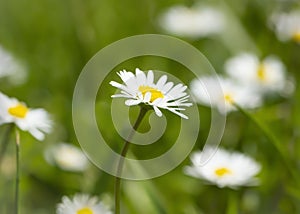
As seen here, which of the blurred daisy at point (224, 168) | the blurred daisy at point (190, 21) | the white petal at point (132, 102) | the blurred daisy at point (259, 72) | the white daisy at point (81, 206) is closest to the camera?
the white petal at point (132, 102)

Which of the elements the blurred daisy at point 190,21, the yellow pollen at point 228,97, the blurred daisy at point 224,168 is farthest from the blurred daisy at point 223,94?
the blurred daisy at point 190,21

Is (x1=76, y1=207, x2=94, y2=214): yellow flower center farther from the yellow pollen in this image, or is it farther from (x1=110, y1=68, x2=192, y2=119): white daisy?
the yellow pollen

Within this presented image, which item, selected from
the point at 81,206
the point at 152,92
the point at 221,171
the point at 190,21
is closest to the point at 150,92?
the point at 152,92

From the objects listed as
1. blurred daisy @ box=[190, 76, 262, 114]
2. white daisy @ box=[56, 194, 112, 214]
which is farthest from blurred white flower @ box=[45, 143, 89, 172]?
white daisy @ box=[56, 194, 112, 214]

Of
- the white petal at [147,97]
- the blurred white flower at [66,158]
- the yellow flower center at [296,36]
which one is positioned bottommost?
the white petal at [147,97]

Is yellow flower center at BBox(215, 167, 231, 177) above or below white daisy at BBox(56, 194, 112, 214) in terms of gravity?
above

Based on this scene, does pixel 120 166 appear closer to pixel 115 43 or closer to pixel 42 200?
pixel 42 200

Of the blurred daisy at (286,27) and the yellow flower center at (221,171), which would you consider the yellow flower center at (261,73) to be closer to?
the blurred daisy at (286,27)
